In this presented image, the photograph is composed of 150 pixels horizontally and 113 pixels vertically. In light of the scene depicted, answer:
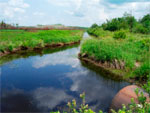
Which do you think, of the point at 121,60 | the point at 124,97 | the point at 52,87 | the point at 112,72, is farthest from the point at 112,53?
the point at 124,97

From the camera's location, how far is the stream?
17.8 feet

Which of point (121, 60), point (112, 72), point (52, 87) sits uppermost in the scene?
point (121, 60)

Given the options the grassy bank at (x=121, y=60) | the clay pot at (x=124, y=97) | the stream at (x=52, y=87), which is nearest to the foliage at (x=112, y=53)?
the grassy bank at (x=121, y=60)

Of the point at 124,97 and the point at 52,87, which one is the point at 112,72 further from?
the point at 124,97

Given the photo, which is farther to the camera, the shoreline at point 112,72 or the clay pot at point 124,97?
the shoreline at point 112,72

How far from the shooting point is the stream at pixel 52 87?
5430 mm

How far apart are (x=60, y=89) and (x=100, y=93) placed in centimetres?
223

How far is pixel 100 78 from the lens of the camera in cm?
830

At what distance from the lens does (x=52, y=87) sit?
23.0 feet

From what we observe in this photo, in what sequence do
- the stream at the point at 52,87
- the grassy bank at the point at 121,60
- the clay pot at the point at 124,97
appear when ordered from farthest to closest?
the grassy bank at the point at 121,60
the stream at the point at 52,87
the clay pot at the point at 124,97

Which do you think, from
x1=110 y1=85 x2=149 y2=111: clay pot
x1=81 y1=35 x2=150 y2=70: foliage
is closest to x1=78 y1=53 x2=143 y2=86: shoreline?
x1=81 y1=35 x2=150 y2=70: foliage

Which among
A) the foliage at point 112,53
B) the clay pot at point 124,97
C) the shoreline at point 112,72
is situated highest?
the foliage at point 112,53

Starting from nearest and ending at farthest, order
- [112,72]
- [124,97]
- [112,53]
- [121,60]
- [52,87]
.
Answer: [124,97] → [52,87] → [112,72] → [121,60] → [112,53]

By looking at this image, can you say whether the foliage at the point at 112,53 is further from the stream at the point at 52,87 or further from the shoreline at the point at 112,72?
the stream at the point at 52,87
